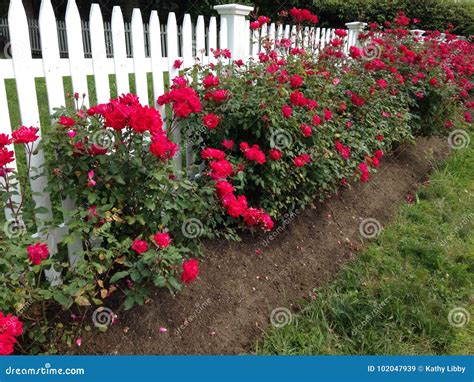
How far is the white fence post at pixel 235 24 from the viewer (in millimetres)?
3473

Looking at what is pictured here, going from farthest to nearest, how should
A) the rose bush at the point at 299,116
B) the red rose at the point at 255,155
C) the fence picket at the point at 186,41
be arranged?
1. the fence picket at the point at 186,41
2. the rose bush at the point at 299,116
3. the red rose at the point at 255,155

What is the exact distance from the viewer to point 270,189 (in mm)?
2926

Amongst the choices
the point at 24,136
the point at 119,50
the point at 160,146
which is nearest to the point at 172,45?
the point at 119,50

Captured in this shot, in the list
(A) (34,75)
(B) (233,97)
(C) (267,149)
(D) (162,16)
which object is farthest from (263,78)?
(D) (162,16)

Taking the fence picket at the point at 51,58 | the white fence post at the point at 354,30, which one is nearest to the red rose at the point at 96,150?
the fence picket at the point at 51,58

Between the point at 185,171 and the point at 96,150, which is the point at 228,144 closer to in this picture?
the point at 185,171

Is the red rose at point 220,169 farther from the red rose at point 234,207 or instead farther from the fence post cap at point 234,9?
the fence post cap at point 234,9

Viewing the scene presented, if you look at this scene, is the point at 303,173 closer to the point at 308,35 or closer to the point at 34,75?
the point at 34,75

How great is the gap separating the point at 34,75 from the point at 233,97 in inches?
51.5

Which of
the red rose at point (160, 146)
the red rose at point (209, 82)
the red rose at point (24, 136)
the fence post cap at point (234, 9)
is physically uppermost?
the fence post cap at point (234, 9)

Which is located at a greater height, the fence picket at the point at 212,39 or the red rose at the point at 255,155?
the fence picket at the point at 212,39

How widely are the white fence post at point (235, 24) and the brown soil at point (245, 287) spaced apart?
157cm

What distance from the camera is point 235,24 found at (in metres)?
3.52

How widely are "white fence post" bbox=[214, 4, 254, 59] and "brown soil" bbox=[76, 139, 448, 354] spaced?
157cm
